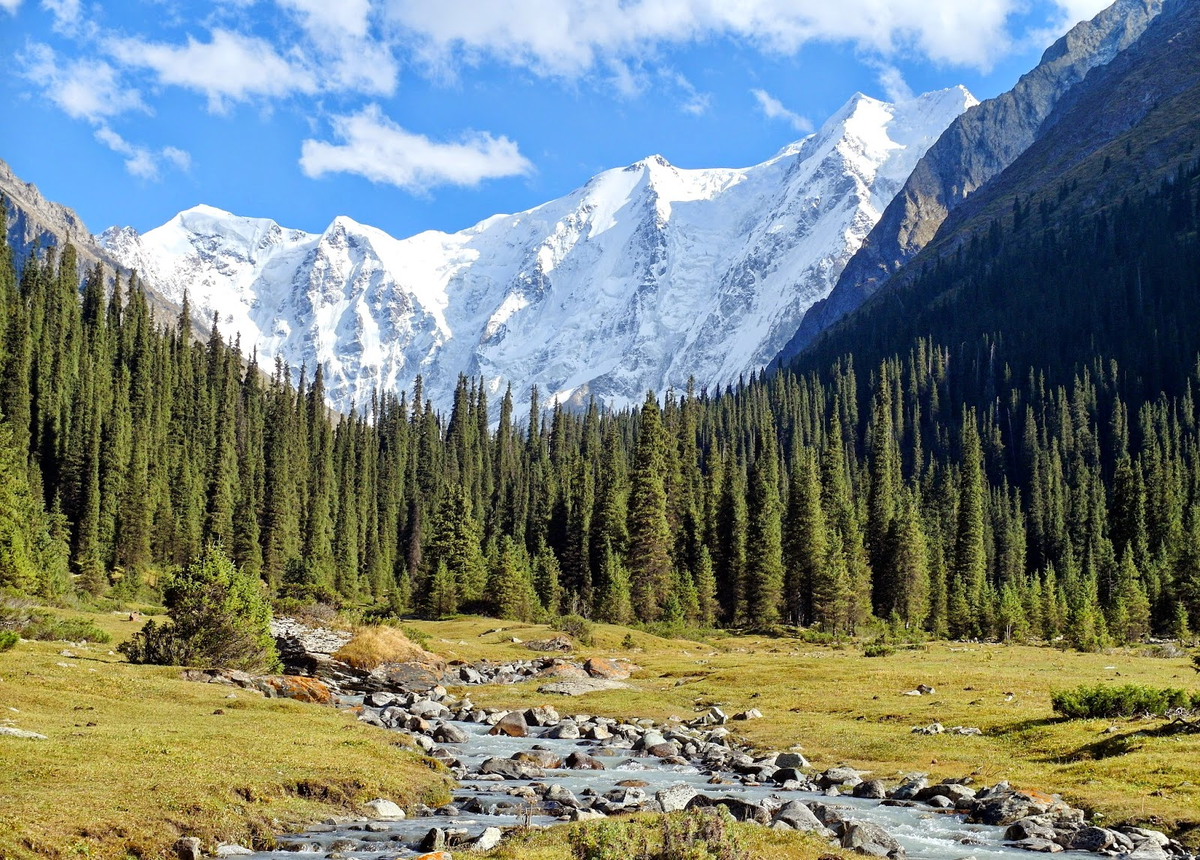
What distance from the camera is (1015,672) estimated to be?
60781 mm

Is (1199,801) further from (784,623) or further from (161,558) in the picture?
(161,558)

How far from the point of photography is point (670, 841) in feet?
61.3

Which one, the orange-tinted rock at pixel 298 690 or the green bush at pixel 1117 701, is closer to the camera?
the green bush at pixel 1117 701

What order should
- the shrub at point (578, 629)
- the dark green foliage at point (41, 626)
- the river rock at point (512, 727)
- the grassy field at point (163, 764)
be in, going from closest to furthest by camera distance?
1. the grassy field at point (163, 764)
2. the river rock at point (512, 727)
3. the dark green foliage at point (41, 626)
4. the shrub at point (578, 629)

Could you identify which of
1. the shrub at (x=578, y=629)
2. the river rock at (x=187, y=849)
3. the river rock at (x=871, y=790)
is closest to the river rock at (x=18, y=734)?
the river rock at (x=187, y=849)

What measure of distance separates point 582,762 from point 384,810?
1091 centimetres

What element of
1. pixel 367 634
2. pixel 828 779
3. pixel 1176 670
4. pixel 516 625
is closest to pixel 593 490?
pixel 516 625

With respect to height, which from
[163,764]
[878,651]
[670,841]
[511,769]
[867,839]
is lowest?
[878,651]

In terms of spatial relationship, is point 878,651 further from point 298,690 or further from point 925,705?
point 298,690

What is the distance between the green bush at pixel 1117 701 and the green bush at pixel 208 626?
35.8 meters

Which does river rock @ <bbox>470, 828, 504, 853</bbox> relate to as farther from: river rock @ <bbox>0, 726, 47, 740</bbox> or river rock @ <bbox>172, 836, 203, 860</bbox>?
river rock @ <bbox>0, 726, 47, 740</bbox>

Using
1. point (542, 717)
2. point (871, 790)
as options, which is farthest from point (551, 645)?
point (871, 790)

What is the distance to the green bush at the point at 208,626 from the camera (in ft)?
157

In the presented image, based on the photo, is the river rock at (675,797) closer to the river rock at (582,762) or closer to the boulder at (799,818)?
the boulder at (799,818)
